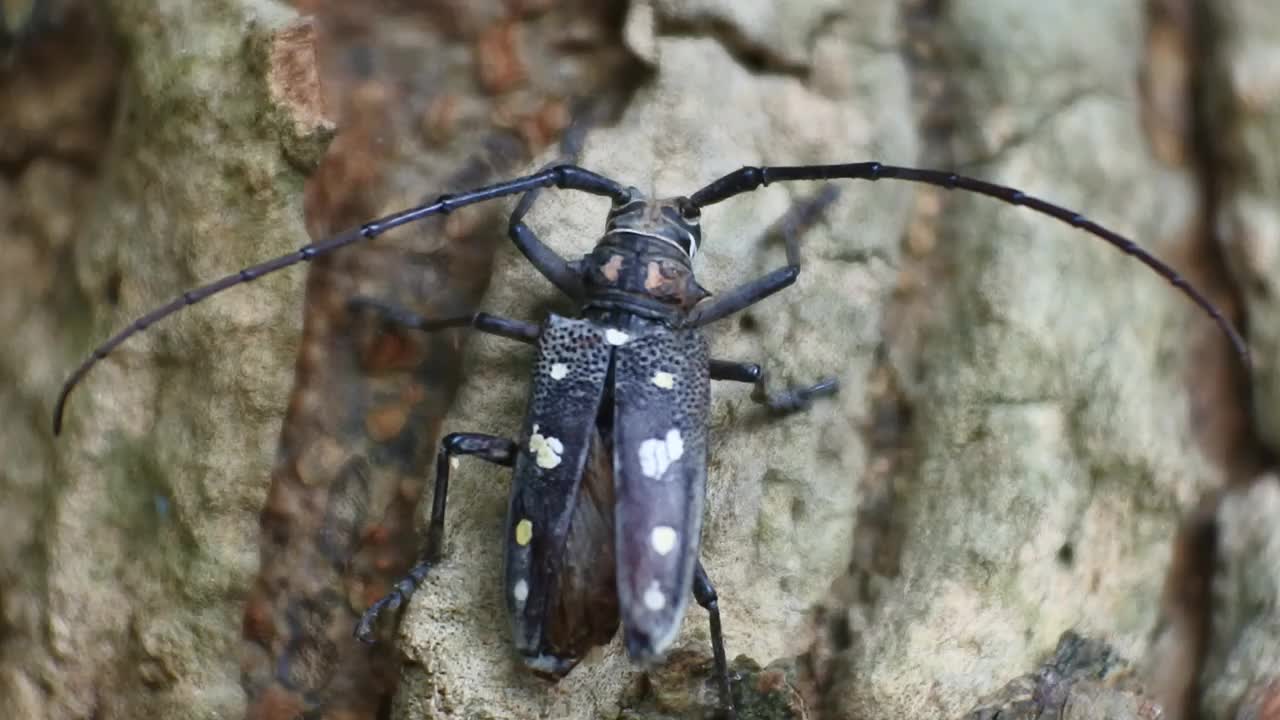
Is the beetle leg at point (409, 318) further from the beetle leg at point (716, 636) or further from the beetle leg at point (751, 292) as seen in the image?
the beetle leg at point (716, 636)

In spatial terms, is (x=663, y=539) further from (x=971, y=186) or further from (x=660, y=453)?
(x=971, y=186)

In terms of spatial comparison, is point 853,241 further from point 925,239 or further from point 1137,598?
point 1137,598

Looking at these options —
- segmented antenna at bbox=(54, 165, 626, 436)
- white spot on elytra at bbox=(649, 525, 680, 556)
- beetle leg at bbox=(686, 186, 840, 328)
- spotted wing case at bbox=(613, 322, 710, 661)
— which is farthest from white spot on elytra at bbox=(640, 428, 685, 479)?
segmented antenna at bbox=(54, 165, 626, 436)

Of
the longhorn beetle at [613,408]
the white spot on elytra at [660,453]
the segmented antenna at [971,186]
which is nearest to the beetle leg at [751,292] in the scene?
the longhorn beetle at [613,408]

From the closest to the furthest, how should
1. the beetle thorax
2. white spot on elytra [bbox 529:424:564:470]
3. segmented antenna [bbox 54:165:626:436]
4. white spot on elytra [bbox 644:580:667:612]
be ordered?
segmented antenna [bbox 54:165:626:436]
white spot on elytra [bbox 644:580:667:612]
white spot on elytra [bbox 529:424:564:470]
the beetle thorax

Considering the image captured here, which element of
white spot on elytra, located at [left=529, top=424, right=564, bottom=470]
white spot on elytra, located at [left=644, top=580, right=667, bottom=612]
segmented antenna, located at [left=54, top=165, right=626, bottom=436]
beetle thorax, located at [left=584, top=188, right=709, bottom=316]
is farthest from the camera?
beetle thorax, located at [left=584, top=188, right=709, bottom=316]

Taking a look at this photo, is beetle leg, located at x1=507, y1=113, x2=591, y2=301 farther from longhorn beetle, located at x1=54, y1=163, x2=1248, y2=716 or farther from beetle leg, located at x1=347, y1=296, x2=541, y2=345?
beetle leg, located at x1=347, y1=296, x2=541, y2=345

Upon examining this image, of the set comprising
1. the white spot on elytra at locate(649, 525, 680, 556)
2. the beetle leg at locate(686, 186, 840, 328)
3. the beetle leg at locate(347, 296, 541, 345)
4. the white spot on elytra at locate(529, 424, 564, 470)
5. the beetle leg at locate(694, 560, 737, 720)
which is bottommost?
the beetle leg at locate(694, 560, 737, 720)
